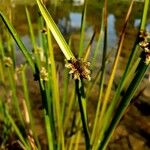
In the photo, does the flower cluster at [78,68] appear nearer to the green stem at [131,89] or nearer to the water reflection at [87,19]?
the green stem at [131,89]

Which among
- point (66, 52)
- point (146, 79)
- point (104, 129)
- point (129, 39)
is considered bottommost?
point (129, 39)

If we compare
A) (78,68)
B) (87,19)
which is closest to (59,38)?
(78,68)

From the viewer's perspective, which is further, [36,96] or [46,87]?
[36,96]

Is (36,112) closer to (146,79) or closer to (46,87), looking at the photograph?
(146,79)

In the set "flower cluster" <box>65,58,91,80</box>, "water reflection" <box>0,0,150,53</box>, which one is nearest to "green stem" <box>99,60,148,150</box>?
"flower cluster" <box>65,58,91,80</box>

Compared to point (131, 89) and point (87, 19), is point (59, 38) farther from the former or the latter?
point (87, 19)

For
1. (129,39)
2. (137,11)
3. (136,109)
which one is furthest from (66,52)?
(137,11)

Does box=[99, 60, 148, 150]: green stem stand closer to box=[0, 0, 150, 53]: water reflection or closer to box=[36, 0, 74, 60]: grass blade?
box=[36, 0, 74, 60]: grass blade

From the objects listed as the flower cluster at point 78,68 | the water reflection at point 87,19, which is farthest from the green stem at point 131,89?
the water reflection at point 87,19
